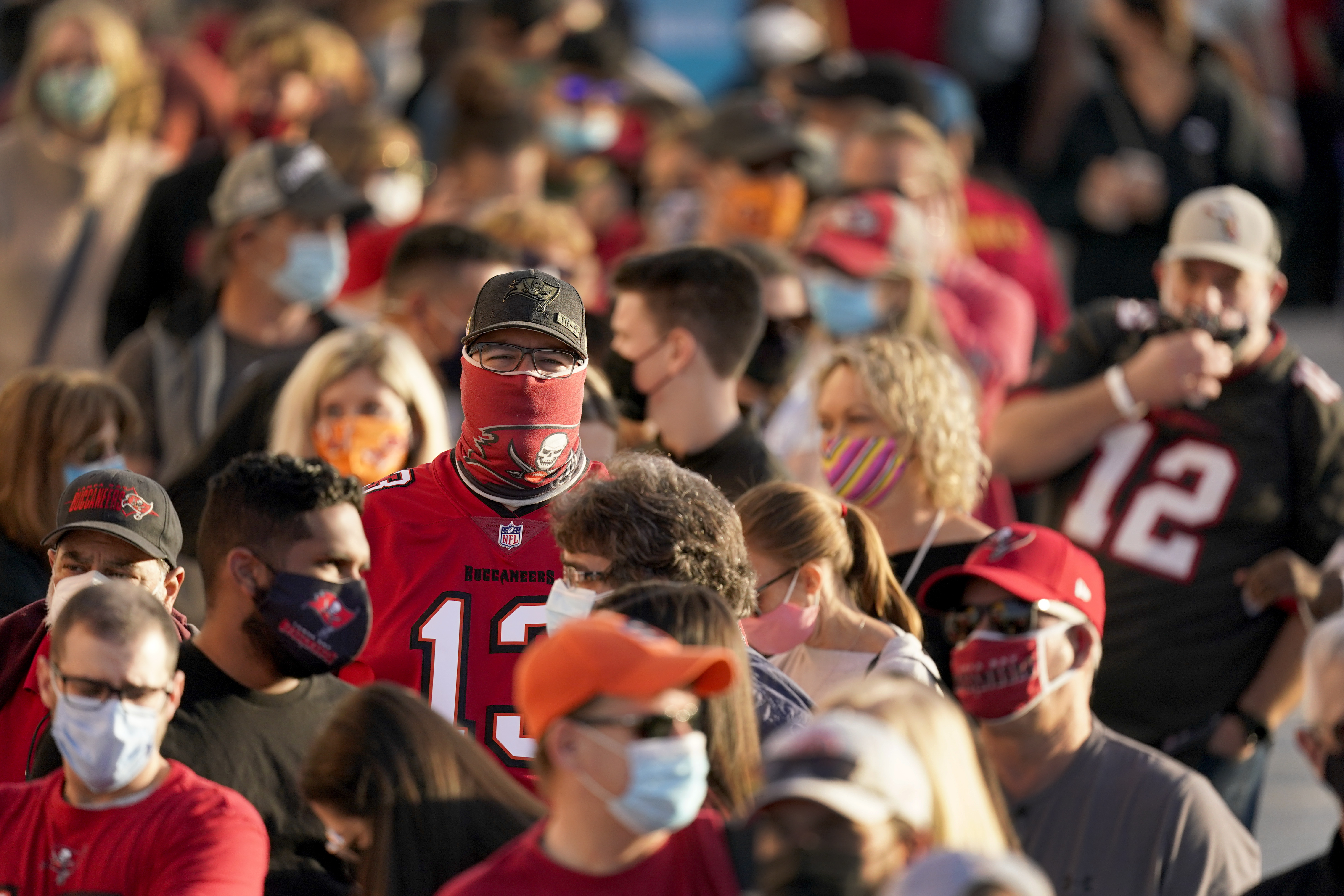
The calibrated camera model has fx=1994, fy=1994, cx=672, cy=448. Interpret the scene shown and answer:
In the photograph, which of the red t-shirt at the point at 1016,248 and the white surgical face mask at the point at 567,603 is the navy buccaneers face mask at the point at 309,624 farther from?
the red t-shirt at the point at 1016,248

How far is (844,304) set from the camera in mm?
7660

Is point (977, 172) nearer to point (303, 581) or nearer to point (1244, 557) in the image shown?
point (1244, 557)

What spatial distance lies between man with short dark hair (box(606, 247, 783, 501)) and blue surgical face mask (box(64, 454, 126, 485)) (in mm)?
1511

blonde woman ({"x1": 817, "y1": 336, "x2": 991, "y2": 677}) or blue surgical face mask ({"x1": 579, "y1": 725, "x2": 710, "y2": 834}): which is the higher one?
blue surgical face mask ({"x1": 579, "y1": 725, "x2": 710, "y2": 834})

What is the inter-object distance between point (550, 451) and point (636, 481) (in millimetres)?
559

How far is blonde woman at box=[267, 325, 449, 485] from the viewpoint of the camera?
240 inches

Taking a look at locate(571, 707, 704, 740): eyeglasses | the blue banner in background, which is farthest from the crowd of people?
the blue banner in background

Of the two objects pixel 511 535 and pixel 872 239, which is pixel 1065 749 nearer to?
pixel 511 535

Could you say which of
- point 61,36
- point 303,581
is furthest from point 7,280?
point 303,581

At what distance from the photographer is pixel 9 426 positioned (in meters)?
5.62

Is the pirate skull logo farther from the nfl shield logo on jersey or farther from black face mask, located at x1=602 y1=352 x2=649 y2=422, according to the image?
black face mask, located at x1=602 y1=352 x2=649 y2=422

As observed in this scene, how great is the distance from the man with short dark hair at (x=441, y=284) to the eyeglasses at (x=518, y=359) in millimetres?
2243

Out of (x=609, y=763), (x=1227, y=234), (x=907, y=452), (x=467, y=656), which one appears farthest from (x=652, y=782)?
(x=1227, y=234)

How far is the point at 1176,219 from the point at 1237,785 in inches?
74.4
